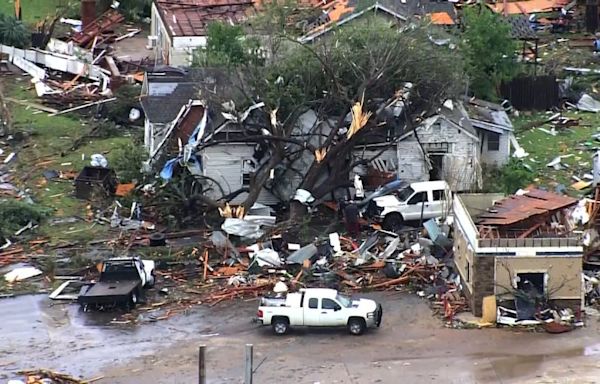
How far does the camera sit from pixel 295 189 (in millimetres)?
34281

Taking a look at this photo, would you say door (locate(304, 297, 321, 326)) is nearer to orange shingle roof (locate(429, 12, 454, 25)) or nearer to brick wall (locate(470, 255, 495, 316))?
brick wall (locate(470, 255, 495, 316))

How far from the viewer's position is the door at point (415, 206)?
32.7 m

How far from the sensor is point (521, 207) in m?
28.5

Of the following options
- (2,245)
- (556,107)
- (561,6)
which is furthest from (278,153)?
(561,6)

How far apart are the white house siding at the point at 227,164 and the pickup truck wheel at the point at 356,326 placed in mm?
8159

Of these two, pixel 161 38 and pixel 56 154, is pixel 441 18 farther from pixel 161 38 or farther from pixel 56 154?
pixel 56 154

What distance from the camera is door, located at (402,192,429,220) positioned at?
32.7 meters

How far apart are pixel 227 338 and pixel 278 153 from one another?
7.81 m

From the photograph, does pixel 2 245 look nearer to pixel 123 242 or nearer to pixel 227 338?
pixel 123 242

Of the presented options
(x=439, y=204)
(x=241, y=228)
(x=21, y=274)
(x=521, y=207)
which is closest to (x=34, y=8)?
(x=241, y=228)

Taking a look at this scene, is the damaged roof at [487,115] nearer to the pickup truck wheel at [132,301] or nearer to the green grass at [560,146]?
the green grass at [560,146]

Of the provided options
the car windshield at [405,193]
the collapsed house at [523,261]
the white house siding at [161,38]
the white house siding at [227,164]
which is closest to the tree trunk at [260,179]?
the white house siding at [227,164]

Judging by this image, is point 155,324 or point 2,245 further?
point 2,245

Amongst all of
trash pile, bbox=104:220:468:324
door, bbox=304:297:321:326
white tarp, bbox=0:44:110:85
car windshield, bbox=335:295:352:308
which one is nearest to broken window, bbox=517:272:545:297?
trash pile, bbox=104:220:468:324
